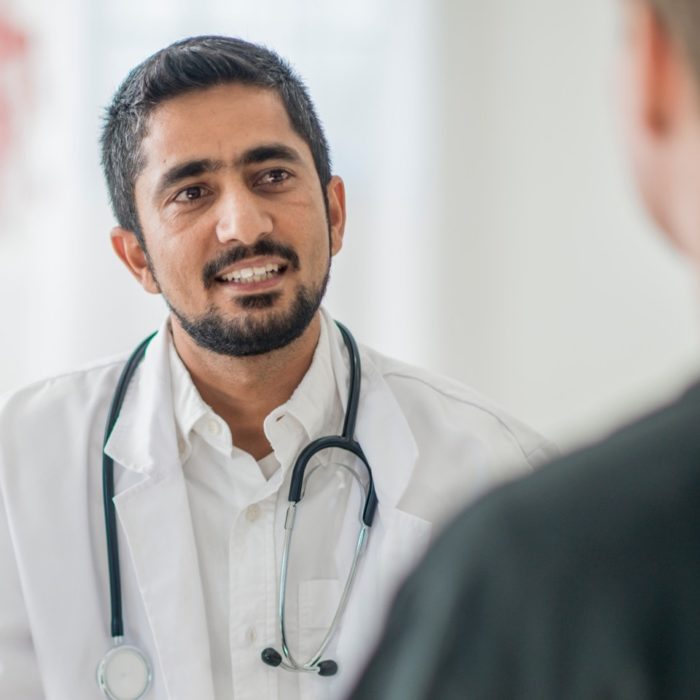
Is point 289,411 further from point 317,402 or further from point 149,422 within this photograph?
point 149,422

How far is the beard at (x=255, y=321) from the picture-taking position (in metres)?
1.43

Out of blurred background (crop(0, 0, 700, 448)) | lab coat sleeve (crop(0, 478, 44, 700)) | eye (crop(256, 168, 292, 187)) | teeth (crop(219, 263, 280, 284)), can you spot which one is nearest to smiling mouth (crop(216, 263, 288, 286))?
teeth (crop(219, 263, 280, 284))

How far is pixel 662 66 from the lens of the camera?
17.7 inches

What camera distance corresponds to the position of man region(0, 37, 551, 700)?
1.31 meters

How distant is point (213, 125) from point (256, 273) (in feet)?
0.67

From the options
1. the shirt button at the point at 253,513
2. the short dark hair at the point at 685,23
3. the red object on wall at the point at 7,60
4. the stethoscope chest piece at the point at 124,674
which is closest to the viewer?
the short dark hair at the point at 685,23

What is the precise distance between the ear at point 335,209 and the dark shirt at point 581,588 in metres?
1.17

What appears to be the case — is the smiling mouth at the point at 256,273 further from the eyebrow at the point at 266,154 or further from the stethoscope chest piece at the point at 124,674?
the stethoscope chest piece at the point at 124,674

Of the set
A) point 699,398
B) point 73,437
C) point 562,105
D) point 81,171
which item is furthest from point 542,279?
point 699,398

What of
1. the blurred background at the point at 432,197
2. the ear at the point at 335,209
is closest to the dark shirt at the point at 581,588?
the ear at the point at 335,209

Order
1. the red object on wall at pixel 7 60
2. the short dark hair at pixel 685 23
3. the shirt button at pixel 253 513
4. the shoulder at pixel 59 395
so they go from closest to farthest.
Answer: the short dark hair at pixel 685 23
the shirt button at pixel 253 513
the shoulder at pixel 59 395
the red object on wall at pixel 7 60

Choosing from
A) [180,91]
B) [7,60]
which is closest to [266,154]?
[180,91]

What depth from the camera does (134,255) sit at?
63.2 inches

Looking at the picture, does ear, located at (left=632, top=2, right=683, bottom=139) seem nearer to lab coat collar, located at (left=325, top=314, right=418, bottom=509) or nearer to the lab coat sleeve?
lab coat collar, located at (left=325, top=314, right=418, bottom=509)
